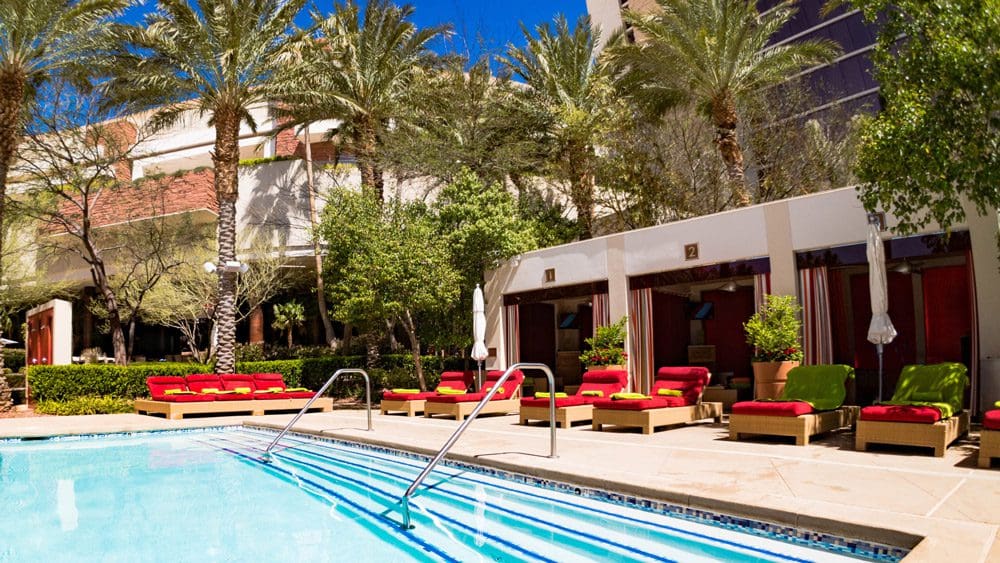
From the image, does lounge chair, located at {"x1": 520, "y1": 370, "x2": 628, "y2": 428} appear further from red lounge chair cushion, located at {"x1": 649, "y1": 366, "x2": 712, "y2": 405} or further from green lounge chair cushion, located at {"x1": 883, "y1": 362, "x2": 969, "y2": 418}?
green lounge chair cushion, located at {"x1": 883, "y1": 362, "x2": 969, "y2": 418}

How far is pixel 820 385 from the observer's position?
10.7 m

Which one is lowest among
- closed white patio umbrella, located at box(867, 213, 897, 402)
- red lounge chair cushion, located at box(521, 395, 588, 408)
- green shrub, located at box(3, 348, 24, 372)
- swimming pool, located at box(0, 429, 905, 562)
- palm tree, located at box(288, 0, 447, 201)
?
swimming pool, located at box(0, 429, 905, 562)

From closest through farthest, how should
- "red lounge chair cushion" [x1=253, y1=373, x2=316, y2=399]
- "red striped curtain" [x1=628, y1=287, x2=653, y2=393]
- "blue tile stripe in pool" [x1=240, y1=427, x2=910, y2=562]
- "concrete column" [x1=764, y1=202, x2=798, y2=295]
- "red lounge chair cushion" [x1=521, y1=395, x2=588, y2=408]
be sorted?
1. "blue tile stripe in pool" [x1=240, y1=427, x2=910, y2=562]
2. "red lounge chair cushion" [x1=521, y1=395, x2=588, y2=408]
3. "concrete column" [x1=764, y1=202, x2=798, y2=295]
4. "red striped curtain" [x1=628, y1=287, x2=653, y2=393]
5. "red lounge chair cushion" [x1=253, y1=373, x2=316, y2=399]

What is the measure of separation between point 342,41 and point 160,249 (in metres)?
10.8

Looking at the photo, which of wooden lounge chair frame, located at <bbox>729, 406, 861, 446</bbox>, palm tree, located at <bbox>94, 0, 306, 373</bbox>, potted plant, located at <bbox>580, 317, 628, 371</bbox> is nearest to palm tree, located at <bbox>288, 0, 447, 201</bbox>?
palm tree, located at <bbox>94, 0, 306, 373</bbox>

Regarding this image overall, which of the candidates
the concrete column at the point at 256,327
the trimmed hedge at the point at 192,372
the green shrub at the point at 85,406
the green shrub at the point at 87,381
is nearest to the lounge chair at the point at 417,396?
the trimmed hedge at the point at 192,372

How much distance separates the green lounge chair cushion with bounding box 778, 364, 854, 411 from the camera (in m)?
10.4

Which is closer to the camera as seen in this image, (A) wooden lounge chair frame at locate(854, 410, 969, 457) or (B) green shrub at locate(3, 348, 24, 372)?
(A) wooden lounge chair frame at locate(854, 410, 969, 457)

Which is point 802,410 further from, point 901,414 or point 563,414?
point 563,414

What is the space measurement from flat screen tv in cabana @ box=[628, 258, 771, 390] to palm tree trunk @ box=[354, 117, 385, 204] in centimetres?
966

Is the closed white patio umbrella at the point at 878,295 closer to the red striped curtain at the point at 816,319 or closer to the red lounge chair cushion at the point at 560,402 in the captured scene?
the red striped curtain at the point at 816,319

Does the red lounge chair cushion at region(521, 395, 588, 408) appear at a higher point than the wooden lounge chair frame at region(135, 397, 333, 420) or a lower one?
higher

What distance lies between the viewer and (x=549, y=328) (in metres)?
20.6

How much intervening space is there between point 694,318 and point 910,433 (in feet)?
35.3
